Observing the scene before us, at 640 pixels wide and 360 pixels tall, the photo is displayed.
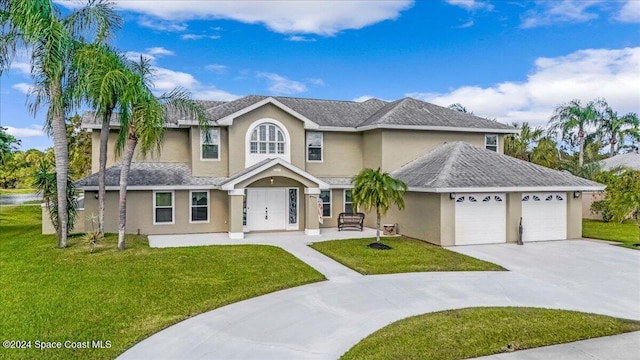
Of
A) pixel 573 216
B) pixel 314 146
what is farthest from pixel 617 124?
pixel 314 146

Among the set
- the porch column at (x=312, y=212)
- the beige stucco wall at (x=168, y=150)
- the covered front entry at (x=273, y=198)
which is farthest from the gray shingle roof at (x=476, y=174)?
the beige stucco wall at (x=168, y=150)

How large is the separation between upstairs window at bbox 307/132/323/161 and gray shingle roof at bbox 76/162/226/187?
16.4ft

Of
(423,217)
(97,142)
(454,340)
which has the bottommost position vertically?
(454,340)

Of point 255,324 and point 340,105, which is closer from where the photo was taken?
point 255,324

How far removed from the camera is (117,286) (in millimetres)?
10484

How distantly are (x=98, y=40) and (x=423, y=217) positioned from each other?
14862 millimetres

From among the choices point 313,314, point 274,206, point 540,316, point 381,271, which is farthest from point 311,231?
point 540,316

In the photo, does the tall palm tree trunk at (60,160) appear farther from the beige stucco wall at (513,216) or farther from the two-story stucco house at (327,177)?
the beige stucco wall at (513,216)

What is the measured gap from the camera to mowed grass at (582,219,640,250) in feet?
61.9

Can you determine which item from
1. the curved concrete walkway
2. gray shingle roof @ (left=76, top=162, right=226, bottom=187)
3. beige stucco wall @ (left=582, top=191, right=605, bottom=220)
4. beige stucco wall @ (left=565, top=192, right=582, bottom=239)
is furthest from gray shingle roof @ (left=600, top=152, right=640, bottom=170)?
gray shingle roof @ (left=76, top=162, right=226, bottom=187)

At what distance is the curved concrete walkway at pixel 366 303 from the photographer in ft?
22.9

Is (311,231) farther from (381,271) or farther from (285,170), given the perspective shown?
(381,271)

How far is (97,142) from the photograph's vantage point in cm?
2070

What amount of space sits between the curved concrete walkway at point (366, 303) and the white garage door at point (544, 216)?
3341 mm
